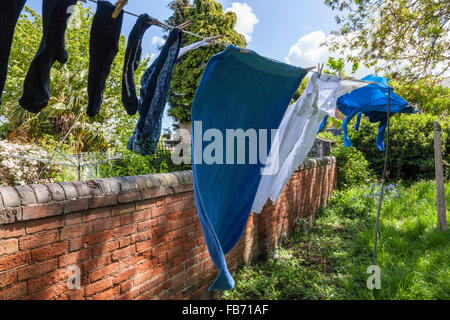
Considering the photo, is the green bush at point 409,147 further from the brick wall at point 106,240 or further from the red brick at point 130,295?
the red brick at point 130,295

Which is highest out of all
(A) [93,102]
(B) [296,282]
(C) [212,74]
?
(C) [212,74]

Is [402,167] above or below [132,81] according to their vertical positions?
below

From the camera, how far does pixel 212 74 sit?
6.32 ft

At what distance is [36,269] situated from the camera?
1.66m

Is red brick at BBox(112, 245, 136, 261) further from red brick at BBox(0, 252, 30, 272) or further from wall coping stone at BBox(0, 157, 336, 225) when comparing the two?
red brick at BBox(0, 252, 30, 272)

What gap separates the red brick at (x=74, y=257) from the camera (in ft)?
5.87

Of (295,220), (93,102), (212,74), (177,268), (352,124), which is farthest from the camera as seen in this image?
(352,124)

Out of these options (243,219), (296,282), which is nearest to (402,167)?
(296,282)

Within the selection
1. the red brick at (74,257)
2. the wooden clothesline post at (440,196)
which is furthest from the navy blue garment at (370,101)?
the red brick at (74,257)

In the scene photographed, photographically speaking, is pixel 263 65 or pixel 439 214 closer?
pixel 263 65

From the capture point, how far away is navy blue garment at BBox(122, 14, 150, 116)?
6.91ft

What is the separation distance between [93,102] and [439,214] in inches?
216

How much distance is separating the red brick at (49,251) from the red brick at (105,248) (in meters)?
→ 0.22

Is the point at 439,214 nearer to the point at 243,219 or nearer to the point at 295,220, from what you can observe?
the point at 295,220
